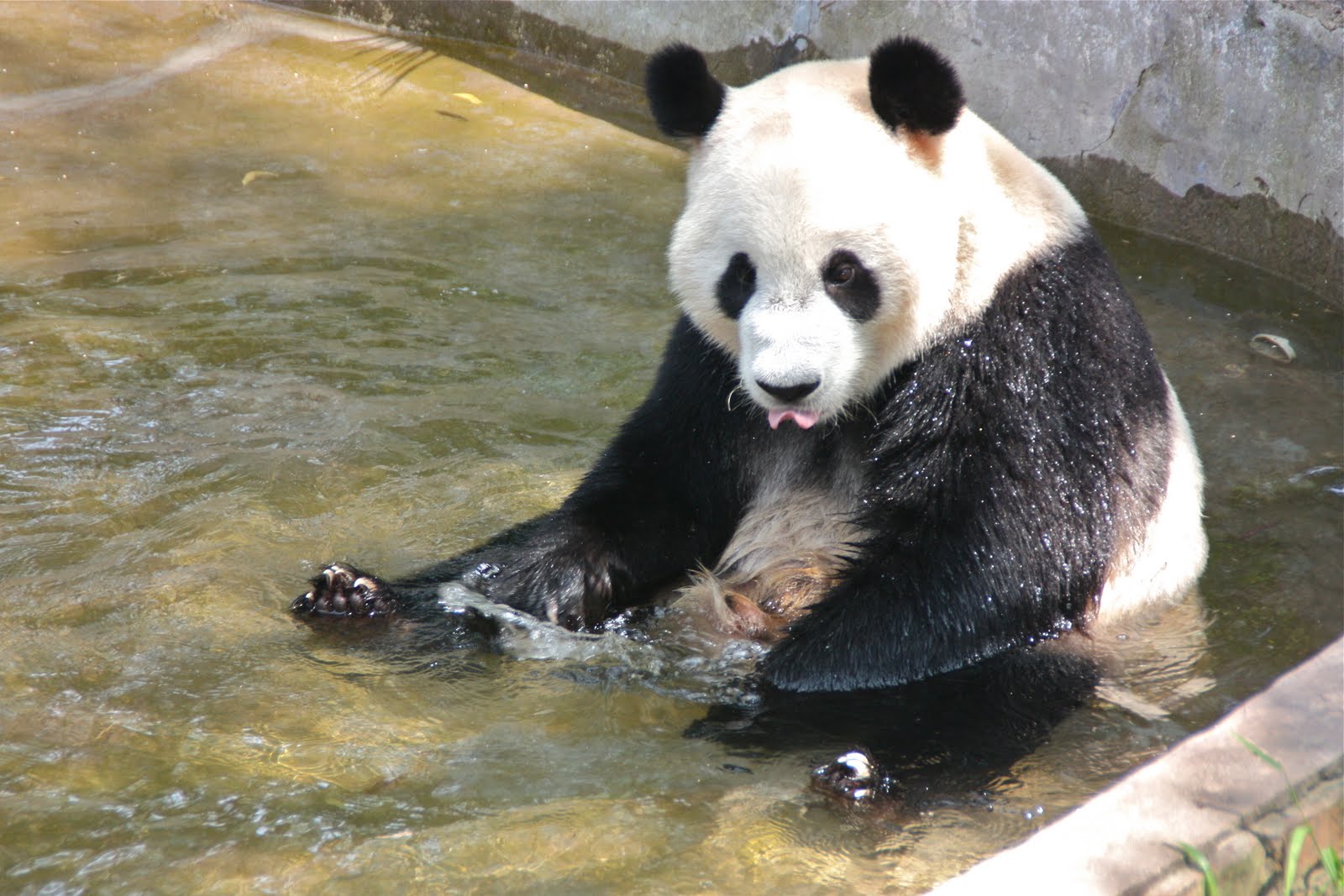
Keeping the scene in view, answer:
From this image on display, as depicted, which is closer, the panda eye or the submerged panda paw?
the submerged panda paw

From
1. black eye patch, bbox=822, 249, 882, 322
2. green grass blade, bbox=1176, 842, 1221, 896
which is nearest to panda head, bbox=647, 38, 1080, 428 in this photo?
black eye patch, bbox=822, 249, 882, 322

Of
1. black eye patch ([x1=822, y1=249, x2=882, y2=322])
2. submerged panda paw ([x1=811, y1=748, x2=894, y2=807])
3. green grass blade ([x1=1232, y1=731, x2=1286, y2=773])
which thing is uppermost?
black eye patch ([x1=822, y1=249, x2=882, y2=322])

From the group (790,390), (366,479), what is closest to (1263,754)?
(790,390)

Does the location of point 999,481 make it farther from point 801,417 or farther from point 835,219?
point 835,219

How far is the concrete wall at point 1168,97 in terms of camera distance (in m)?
5.48

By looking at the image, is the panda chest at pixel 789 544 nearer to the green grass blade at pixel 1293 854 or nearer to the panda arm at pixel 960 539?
the panda arm at pixel 960 539

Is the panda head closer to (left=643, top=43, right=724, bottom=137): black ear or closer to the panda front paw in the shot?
(left=643, top=43, right=724, bottom=137): black ear

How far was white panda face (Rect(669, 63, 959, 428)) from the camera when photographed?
3102 mm

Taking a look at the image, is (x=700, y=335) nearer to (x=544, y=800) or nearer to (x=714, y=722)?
(x=714, y=722)

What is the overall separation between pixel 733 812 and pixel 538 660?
86cm

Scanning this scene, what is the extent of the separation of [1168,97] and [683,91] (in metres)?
3.39

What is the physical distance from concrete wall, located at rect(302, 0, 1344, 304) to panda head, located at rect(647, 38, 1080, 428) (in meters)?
2.58

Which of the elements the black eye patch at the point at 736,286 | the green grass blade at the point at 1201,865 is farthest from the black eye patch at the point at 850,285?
the green grass blade at the point at 1201,865

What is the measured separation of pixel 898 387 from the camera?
136 inches
